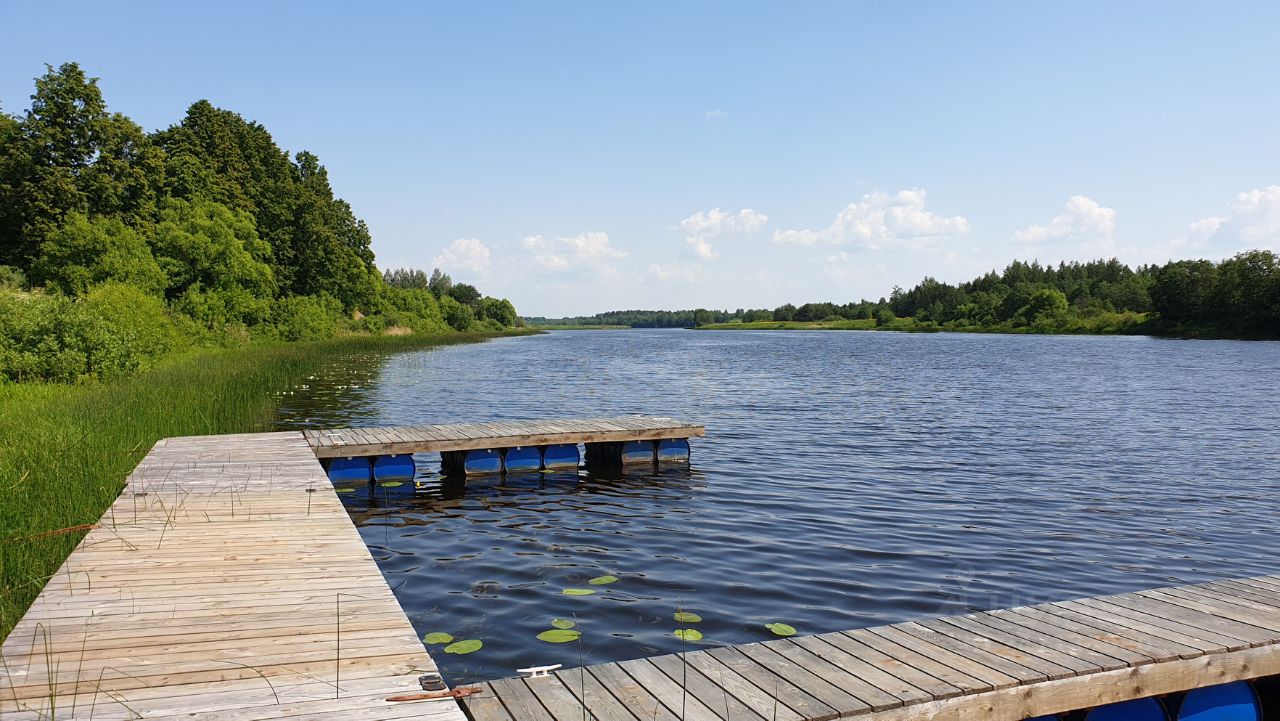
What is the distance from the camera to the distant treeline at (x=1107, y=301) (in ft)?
292

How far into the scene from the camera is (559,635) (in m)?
7.45

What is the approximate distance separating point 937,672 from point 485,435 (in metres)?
10.8

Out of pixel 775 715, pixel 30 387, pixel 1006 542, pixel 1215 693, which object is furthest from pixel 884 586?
pixel 30 387

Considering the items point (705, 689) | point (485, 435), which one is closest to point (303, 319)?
point (485, 435)

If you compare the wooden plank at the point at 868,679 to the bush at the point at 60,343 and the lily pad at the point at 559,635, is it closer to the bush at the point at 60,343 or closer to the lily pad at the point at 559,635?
the lily pad at the point at 559,635

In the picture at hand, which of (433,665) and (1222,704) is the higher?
(433,665)

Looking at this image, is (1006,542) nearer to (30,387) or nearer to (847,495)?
(847,495)

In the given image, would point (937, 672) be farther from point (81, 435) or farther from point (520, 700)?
point (81, 435)

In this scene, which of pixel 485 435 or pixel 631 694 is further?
pixel 485 435

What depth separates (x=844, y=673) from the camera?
190 inches

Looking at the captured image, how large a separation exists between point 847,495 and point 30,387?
18.8 metres

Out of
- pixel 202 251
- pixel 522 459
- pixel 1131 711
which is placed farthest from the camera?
pixel 202 251

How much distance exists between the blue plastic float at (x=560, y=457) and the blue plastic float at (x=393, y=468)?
2523 millimetres

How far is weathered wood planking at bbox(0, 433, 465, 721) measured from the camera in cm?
411
